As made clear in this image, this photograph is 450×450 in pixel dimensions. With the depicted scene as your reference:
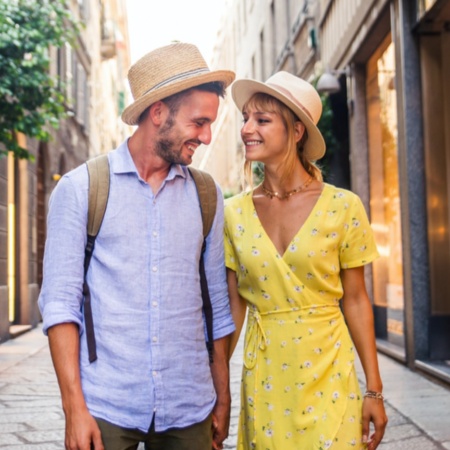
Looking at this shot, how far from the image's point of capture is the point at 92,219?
2.44 metres

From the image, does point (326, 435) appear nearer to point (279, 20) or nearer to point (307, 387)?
point (307, 387)

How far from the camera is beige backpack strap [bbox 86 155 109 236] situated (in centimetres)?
244

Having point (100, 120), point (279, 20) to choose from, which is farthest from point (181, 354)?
point (100, 120)

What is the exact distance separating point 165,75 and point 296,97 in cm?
56

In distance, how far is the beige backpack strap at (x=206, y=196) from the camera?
2.67m

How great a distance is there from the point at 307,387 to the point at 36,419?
3.79 m

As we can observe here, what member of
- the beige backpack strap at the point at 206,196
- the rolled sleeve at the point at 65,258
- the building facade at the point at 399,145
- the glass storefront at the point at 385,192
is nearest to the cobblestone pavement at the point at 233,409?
the building facade at the point at 399,145

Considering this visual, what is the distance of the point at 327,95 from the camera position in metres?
12.5

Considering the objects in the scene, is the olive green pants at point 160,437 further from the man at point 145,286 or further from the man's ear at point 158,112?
the man's ear at point 158,112

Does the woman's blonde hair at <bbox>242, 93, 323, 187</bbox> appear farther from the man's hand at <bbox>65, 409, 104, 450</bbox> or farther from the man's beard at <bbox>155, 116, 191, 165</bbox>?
the man's hand at <bbox>65, 409, 104, 450</bbox>

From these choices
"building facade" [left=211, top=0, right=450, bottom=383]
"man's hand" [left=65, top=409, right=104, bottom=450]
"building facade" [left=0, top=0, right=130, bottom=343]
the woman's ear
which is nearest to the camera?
"man's hand" [left=65, top=409, right=104, bottom=450]

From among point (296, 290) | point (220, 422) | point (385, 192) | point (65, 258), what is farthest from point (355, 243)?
point (385, 192)

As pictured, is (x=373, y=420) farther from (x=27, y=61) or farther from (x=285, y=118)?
(x=27, y=61)

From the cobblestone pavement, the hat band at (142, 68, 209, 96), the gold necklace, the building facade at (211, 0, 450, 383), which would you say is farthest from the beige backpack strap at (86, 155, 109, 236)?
the building facade at (211, 0, 450, 383)
